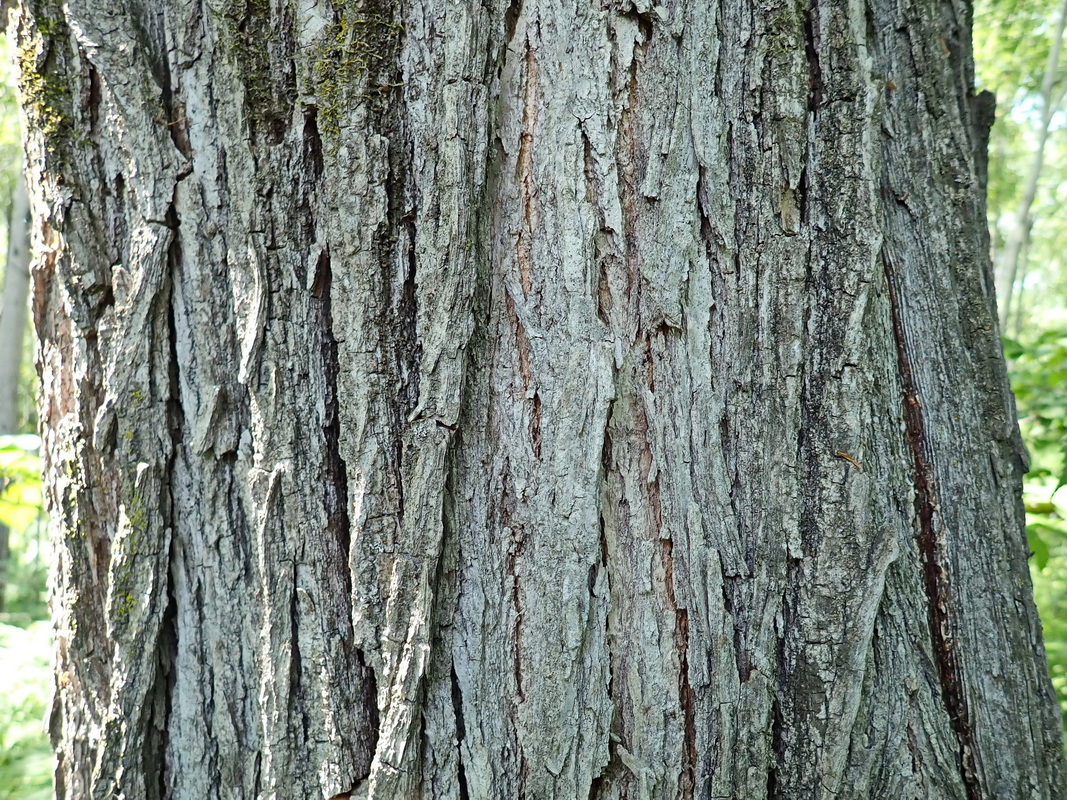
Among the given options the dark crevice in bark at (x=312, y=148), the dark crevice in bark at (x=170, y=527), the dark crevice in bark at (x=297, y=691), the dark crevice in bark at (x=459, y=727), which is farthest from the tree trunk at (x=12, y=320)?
the dark crevice in bark at (x=459, y=727)

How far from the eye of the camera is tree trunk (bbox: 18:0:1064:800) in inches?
44.2

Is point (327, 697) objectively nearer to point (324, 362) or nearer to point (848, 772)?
point (324, 362)

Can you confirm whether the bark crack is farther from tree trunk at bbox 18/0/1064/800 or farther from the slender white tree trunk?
the slender white tree trunk

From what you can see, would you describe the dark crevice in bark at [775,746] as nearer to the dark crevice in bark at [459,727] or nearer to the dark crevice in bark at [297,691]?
the dark crevice in bark at [459,727]

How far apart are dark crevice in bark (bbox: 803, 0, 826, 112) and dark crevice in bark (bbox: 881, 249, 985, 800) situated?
287 mm

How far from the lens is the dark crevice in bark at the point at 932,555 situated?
1.20m

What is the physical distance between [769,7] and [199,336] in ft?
3.64

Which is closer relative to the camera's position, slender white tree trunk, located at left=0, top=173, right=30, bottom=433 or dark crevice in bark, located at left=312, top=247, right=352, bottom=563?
dark crevice in bark, located at left=312, top=247, right=352, bottom=563

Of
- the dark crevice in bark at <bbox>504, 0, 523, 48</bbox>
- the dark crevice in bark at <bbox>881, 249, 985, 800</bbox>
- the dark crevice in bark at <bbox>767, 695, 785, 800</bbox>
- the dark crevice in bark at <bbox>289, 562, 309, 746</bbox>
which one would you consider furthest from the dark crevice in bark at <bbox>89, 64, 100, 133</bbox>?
the dark crevice in bark at <bbox>767, 695, 785, 800</bbox>

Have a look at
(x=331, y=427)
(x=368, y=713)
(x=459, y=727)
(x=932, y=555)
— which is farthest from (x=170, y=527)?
(x=932, y=555)

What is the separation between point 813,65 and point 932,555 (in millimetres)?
870

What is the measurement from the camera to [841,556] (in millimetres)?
1159

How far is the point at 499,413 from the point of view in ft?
3.77

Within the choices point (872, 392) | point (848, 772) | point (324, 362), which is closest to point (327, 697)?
point (324, 362)
